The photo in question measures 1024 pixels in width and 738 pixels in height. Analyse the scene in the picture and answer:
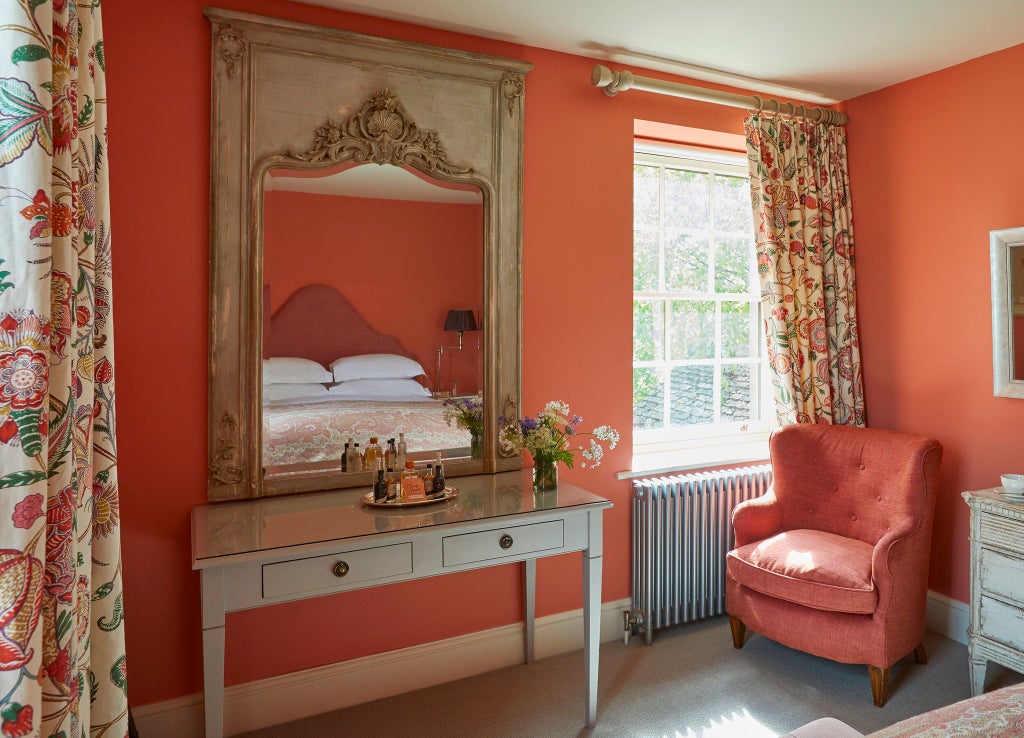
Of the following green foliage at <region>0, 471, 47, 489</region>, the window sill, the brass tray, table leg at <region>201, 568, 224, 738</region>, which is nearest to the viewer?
green foliage at <region>0, 471, 47, 489</region>

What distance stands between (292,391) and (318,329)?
248mm

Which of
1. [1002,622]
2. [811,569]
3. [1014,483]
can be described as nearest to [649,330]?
[811,569]

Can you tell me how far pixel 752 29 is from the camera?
2.75m

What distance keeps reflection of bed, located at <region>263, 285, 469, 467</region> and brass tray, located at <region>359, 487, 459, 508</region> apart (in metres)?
0.26

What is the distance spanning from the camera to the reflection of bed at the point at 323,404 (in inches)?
97.3

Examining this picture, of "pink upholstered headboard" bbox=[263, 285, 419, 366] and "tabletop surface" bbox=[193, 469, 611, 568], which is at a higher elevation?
"pink upholstered headboard" bbox=[263, 285, 419, 366]

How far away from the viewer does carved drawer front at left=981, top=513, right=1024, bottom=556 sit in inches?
99.5

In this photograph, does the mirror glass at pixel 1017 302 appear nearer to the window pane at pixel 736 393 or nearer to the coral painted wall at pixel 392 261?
the window pane at pixel 736 393

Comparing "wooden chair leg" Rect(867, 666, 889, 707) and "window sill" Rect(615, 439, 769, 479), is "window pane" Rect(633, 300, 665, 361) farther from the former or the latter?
"wooden chair leg" Rect(867, 666, 889, 707)

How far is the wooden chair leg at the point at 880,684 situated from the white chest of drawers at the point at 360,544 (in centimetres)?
111

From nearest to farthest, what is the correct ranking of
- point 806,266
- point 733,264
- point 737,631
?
point 737,631
point 806,266
point 733,264

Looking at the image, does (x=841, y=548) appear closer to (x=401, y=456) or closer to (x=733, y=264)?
(x=733, y=264)

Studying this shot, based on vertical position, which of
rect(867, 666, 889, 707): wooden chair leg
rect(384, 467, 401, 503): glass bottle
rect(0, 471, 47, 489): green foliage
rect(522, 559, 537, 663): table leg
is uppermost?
rect(0, 471, 47, 489): green foliage

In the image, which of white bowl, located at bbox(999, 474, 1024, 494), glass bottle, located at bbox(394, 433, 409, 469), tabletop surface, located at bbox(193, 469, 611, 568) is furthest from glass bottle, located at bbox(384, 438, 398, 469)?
white bowl, located at bbox(999, 474, 1024, 494)
